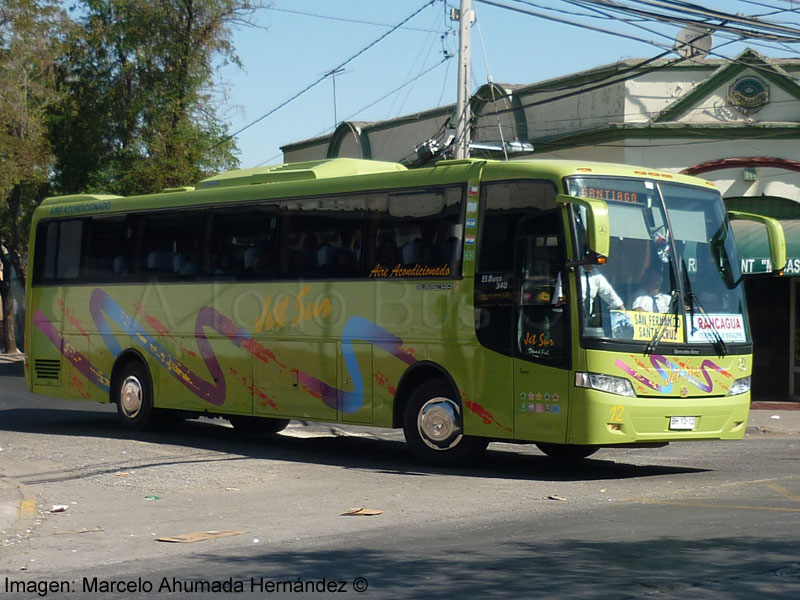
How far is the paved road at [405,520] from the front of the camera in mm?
7211

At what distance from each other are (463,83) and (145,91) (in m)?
17.9

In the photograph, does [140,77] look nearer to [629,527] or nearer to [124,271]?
[124,271]

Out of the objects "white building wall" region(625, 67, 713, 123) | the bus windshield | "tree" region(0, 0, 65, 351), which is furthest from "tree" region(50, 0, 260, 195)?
the bus windshield

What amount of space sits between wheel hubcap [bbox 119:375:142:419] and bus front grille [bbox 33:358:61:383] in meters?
1.64

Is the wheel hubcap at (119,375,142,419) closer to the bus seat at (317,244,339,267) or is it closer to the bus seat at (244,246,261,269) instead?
the bus seat at (244,246,261,269)

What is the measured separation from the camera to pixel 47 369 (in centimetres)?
1947

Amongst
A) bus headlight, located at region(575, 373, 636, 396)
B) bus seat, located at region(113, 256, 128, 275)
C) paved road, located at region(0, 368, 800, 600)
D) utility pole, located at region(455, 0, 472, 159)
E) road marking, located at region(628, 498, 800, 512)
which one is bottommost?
paved road, located at region(0, 368, 800, 600)

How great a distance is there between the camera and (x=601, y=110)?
2498cm

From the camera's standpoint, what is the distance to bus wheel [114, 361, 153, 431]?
17859 millimetres

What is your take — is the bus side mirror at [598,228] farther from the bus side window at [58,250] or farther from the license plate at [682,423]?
the bus side window at [58,250]

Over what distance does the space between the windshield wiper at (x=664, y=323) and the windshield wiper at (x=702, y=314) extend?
0.16 meters

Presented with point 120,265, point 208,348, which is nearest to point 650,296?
point 208,348

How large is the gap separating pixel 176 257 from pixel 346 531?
8.52m

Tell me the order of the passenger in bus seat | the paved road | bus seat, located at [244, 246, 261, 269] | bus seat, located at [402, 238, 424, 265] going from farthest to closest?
bus seat, located at [244, 246, 261, 269] → the passenger in bus seat → bus seat, located at [402, 238, 424, 265] → the paved road
